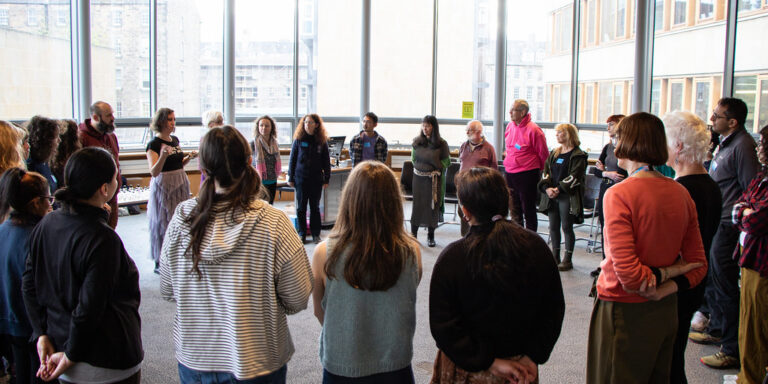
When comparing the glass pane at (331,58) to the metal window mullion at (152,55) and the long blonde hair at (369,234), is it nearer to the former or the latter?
the metal window mullion at (152,55)

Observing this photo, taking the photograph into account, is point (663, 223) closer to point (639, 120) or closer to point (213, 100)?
point (639, 120)

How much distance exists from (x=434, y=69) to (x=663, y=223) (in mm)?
8235

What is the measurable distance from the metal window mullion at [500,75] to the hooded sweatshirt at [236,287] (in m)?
7.88

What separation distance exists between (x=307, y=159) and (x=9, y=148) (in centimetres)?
366

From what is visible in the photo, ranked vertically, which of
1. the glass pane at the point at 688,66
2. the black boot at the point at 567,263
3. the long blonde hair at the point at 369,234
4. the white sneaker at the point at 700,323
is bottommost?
the white sneaker at the point at 700,323

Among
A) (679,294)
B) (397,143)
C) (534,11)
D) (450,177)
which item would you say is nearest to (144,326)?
(679,294)

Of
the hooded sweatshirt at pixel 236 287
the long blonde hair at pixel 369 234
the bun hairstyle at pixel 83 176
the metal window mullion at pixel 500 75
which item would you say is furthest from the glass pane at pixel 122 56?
the long blonde hair at pixel 369 234

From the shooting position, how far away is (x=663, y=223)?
2209 mm

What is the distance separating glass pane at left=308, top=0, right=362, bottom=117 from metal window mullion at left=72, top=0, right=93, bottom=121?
3144 millimetres

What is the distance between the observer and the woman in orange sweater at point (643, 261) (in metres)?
2.21

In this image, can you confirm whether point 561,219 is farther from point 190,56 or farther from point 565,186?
point 190,56

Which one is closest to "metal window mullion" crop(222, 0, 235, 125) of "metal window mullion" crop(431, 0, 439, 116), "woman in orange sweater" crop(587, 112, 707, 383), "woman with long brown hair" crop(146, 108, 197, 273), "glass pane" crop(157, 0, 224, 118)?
"glass pane" crop(157, 0, 224, 118)

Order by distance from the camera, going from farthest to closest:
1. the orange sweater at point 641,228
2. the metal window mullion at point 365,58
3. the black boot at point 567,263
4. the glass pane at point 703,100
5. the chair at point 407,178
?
the metal window mullion at point 365,58, the glass pane at point 703,100, the chair at point 407,178, the black boot at point 567,263, the orange sweater at point 641,228

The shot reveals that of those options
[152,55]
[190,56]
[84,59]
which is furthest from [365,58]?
[84,59]
